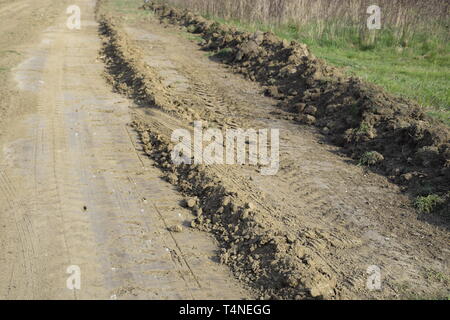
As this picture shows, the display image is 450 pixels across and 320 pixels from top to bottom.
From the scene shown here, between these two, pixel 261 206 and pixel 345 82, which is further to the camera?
pixel 345 82

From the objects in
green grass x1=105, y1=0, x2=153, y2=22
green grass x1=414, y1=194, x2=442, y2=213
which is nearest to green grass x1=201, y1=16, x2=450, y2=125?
green grass x1=414, y1=194, x2=442, y2=213

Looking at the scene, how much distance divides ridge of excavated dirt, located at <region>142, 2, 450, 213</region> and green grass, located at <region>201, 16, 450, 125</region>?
1.09 m

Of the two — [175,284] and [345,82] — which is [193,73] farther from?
[175,284]


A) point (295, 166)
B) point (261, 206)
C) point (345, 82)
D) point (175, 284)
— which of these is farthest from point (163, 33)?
point (175, 284)

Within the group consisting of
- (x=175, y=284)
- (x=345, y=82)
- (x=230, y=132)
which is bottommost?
(x=175, y=284)

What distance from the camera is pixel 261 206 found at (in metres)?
6.93

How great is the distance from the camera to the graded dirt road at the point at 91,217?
544cm

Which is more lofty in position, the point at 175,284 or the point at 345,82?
the point at 345,82

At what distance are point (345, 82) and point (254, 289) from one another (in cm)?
649
